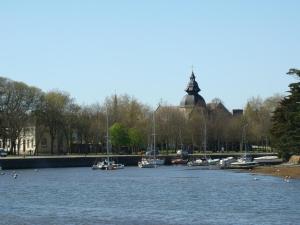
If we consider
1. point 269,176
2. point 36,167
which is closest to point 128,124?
point 36,167

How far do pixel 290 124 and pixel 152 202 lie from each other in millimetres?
49808

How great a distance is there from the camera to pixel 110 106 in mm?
197500

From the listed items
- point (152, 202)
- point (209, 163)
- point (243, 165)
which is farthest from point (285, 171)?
point (209, 163)

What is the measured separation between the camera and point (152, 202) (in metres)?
66.4

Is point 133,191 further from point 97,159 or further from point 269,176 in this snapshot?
point 97,159

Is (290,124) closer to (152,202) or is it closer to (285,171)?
(285,171)

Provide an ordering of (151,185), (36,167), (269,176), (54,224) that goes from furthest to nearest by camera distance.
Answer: (36,167), (269,176), (151,185), (54,224)

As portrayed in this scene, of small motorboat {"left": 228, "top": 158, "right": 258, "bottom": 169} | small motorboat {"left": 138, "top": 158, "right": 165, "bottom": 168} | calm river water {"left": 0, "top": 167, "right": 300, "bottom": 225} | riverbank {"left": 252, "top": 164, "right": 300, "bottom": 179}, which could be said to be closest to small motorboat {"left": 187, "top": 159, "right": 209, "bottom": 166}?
small motorboat {"left": 138, "top": 158, "right": 165, "bottom": 168}

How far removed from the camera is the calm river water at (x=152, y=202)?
53.3m

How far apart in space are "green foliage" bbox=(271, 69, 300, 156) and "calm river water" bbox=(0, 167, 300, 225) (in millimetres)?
14465

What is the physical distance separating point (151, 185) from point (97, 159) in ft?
224

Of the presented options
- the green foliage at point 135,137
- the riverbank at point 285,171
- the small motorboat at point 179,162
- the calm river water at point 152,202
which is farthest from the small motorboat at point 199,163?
the calm river water at point 152,202

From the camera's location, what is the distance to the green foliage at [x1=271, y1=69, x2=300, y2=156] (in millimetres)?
110856

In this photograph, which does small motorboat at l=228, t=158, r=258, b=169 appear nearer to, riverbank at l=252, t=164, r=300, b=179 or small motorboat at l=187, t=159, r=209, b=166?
riverbank at l=252, t=164, r=300, b=179
